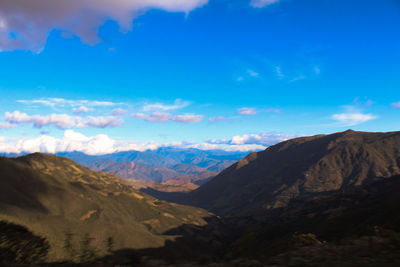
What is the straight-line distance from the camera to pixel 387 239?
52.1ft

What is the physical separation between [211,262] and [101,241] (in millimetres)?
87932

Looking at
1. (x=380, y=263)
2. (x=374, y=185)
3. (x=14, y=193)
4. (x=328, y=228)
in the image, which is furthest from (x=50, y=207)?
(x=374, y=185)

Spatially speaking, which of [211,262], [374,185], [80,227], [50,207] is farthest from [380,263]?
[374,185]

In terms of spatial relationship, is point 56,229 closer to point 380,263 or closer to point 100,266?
point 100,266

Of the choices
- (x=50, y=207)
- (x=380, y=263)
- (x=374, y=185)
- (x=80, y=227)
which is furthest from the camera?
(x=374, y=185)

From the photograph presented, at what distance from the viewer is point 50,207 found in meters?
155

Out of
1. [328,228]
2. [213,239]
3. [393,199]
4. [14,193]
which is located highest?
[14,193]

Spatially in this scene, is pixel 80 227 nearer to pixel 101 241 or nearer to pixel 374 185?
pixel 101 241

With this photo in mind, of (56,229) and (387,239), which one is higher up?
(387,239)

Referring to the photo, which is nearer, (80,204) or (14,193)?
(14,193)

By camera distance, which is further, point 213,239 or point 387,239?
point 213,239

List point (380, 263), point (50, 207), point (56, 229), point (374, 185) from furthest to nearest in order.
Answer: point (374, 185), point (50, 207), point (56, 229), point (380, 263)

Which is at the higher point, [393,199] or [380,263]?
[380,263]

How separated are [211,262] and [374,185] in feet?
761
